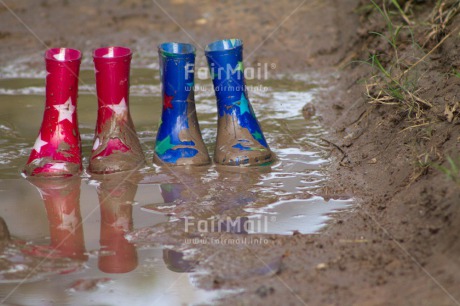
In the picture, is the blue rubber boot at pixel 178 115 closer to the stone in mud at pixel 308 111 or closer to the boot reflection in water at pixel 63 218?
the boot reflection in water at pixel 63 218

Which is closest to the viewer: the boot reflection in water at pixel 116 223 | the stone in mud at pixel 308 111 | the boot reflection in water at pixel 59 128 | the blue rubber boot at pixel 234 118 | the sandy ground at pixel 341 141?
the sandy ground at pixel 341 141

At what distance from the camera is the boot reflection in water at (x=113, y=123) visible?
262 centimetres

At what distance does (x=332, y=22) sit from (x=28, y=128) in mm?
2096

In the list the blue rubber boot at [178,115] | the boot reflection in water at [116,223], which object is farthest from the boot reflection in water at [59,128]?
the blue rubber boot at [178,115]

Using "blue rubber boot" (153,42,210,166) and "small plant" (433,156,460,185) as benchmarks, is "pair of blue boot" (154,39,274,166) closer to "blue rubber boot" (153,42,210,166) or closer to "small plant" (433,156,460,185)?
"blue rubber boot" (153,42,210,166)

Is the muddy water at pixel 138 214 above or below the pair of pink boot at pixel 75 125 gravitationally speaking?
below

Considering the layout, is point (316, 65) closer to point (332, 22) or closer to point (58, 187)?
point (332, 22)

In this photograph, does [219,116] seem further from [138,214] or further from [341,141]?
[138,214]

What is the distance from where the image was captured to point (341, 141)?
2.91 metres

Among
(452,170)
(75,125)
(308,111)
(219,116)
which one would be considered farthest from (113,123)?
(452,170)

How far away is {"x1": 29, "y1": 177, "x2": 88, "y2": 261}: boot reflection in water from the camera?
2.00 meters

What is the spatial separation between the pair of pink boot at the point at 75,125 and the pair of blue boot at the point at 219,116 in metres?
0.14

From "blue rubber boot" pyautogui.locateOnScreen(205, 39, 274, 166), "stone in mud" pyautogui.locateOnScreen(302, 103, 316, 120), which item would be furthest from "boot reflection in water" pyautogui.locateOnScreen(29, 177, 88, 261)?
"stone in mud" pyautogui.locateOnScreen(302, 103, 316, 120)

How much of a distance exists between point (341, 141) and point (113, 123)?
94 cm
